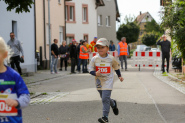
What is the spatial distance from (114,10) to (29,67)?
102ft

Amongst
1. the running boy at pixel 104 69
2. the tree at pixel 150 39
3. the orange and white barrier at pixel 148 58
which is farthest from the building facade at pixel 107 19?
the tree at pixel 150 39

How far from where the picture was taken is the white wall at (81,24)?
39.4 m

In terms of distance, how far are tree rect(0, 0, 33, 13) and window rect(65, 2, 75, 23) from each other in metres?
26.1

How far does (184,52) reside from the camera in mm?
15570

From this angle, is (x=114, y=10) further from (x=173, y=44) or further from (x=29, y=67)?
(x=173, y=44)

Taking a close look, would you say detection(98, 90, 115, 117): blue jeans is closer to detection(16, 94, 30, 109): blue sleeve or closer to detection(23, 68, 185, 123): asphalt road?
detection(23, 68, 185, 123): asphalt road

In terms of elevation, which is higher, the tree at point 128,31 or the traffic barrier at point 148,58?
the tree at point 128,31

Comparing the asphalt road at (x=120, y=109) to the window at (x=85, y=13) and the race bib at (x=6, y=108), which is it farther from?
the window at (x=85, y=13)

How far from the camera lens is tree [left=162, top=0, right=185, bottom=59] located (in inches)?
594

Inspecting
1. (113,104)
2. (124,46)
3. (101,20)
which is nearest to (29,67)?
(124,46)

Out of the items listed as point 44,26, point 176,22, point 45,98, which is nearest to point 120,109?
point 45,98

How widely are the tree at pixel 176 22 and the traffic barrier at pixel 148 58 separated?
700 centimetres

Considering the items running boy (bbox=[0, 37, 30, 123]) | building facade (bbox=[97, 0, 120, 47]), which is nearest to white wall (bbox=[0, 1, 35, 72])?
running boy (bbox=[0, 37, 30, 123])

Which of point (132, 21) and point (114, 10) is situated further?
point (132, 21)
